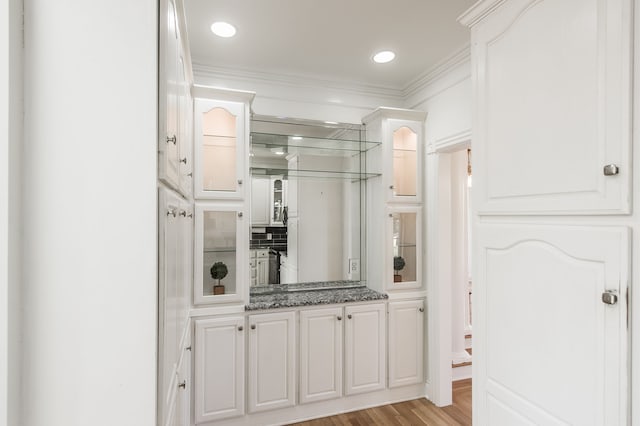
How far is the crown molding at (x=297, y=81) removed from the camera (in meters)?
2.56

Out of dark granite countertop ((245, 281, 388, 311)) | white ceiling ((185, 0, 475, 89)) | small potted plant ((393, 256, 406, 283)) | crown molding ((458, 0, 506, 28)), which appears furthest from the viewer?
small potted plant ((393, 256, 406, 283))

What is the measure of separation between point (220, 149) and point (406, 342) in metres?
2.15

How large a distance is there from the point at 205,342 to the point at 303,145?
1725 millimetres

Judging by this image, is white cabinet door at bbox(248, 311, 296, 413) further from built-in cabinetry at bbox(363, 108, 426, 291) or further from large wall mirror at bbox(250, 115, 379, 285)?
→ built-in cabinetry at bbox(363, 108, 426, 291)

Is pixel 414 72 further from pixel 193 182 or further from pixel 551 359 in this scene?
pixel 551 359

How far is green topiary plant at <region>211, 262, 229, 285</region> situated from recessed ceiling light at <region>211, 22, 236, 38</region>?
5.12 feet

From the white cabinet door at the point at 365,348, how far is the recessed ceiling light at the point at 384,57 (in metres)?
1.92

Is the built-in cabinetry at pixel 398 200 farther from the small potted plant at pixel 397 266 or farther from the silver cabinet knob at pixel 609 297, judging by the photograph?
the silver cabinet knob at pixel 609 297

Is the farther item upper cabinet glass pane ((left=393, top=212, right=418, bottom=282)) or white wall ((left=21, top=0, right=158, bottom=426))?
upper cabinet glass pane ((left=393, top=212, right=418, bottom=282))

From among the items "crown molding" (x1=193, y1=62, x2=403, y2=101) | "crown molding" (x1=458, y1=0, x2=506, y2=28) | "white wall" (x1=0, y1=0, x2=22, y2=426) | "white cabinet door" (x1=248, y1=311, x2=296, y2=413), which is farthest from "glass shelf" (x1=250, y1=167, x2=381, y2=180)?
"white wall" (x1=0, y1=0, x2=22, y2=426)

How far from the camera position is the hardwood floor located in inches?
96.7

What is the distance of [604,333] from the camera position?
3.03 feet

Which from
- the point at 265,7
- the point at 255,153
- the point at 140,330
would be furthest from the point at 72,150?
the point at 255,153

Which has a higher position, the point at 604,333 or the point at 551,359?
the point at 604,333
